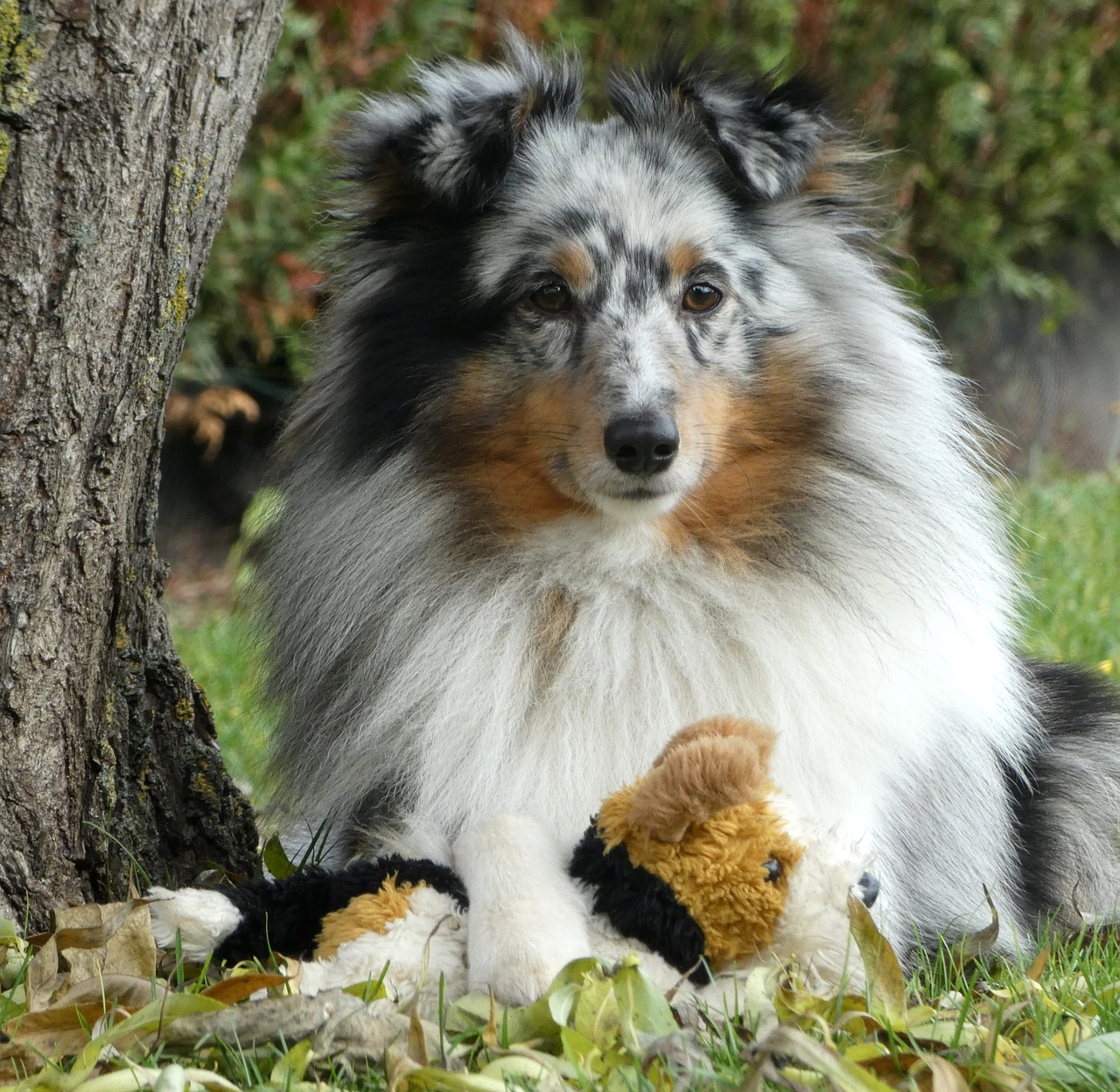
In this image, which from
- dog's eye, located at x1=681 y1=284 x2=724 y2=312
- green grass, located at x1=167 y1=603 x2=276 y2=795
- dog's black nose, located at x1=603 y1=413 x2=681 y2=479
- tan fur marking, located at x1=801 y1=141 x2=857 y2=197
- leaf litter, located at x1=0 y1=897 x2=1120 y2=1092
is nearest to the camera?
leaf litter, located at x1=0 y1=897 x2=1120 y2=1092

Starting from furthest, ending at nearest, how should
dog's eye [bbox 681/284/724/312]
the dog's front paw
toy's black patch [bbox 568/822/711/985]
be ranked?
dog's eye [bbox 681/284/724/312] < toy's black patch [bbox 568/822/711/985] < the dog's front paw

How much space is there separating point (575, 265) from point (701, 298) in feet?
0.87

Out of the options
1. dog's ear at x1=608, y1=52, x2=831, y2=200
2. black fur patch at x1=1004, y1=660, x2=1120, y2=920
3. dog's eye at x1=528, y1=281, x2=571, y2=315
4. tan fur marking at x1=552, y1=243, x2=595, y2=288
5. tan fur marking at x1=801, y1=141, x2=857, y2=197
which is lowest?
black fur patch at x1=1004, y1=660, x2=1120, y2=920

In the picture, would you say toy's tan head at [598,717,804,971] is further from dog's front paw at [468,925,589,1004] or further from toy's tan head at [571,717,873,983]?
dog's front paw at [468,925,589,1004]

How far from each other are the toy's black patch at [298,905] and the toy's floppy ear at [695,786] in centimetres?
39

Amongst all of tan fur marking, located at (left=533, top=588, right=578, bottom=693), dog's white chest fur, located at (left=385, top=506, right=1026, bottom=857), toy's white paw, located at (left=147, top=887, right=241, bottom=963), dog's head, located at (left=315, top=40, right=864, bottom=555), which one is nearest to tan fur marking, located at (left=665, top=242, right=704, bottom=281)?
dog's head, located at (left=315, top=40, right=864, bottom=555)

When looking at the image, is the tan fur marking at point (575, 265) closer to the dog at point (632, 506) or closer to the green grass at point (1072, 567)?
the dog at point (632, 506)

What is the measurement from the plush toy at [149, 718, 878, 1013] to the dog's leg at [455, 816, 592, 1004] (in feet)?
0.17

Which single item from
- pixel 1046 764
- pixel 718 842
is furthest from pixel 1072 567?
pixel 718 842

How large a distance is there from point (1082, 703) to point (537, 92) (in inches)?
76.3

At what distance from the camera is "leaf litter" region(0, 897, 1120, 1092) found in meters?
1.85

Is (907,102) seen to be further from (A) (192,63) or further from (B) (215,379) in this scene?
(A) (192,63)

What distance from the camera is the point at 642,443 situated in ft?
8.36

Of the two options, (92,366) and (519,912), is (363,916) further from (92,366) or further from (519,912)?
(92,366)
